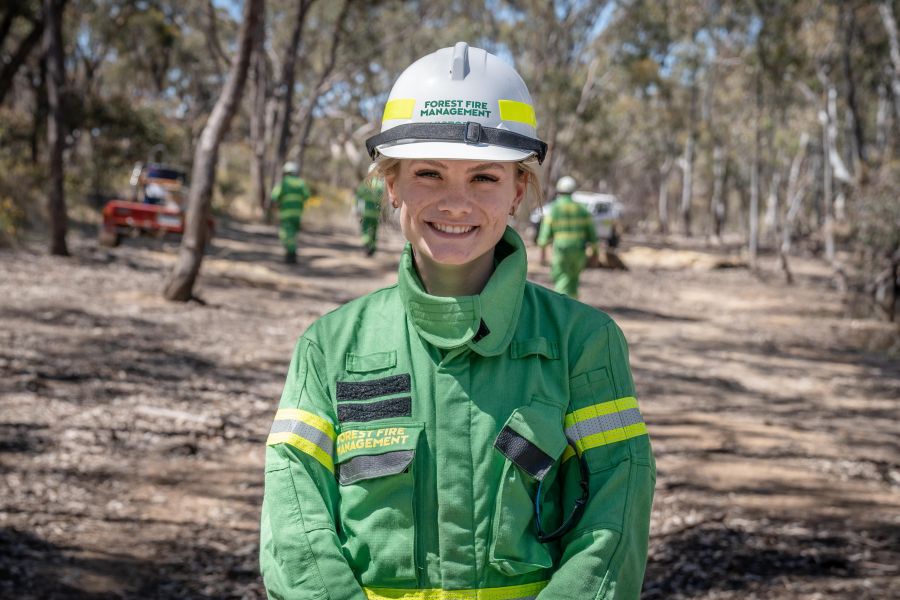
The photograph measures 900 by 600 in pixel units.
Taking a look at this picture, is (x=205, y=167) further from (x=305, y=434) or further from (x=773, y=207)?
(x=773, y=207)

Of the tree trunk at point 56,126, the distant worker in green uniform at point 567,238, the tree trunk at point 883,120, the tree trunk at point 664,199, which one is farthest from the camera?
the tree trunk at point 664,199

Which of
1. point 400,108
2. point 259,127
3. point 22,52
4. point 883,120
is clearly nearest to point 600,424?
Result: point 400,108

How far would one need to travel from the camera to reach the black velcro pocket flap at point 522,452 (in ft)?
6.56

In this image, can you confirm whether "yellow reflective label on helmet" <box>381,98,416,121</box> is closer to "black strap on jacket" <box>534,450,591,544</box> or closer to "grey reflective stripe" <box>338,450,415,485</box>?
"grey reflective stripe" <box>338,450,415,485</box>

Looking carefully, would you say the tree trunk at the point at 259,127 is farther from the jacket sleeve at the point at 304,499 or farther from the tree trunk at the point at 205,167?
the jacket sleeve at the point at 304,499

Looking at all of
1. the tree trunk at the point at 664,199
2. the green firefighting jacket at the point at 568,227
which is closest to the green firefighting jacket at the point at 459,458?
the green firefighting jacket at the point at 568,227

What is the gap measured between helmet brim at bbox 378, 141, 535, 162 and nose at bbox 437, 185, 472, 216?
9 centimetres

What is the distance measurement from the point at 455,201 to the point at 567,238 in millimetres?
9875

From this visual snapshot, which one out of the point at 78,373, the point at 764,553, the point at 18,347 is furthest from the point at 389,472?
the point at 18,347

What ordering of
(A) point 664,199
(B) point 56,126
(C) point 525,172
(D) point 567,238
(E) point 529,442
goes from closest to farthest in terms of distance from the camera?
(E) point 529,442 < (C) point 525,172 < (D) point 567,238 < (B) point 56,126 < (A) point 664,199

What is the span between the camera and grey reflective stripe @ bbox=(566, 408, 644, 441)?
6.86ft

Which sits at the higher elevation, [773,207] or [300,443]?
[773,207]

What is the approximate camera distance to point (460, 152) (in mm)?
2117

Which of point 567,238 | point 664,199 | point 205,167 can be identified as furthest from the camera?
point 664,199
